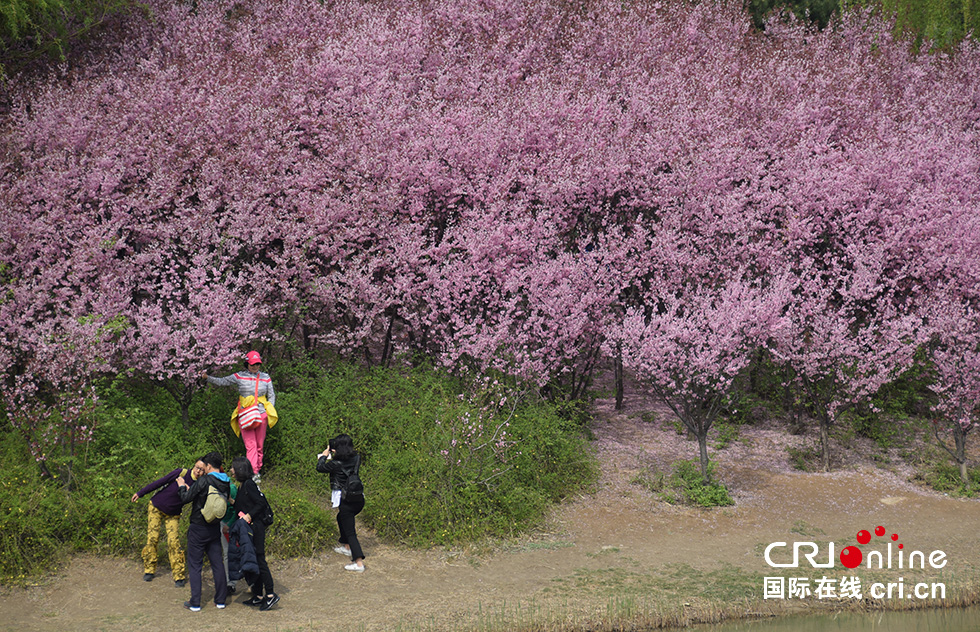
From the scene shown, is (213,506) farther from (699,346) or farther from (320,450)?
(699,346)

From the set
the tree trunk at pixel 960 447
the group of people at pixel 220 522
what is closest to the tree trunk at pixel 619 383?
the tree trunk at pixel 960 447

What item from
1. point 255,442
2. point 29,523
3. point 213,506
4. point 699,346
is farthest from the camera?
point 699,346

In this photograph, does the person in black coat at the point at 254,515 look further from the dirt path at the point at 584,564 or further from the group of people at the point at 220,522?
the dirt path at the point at 584,564

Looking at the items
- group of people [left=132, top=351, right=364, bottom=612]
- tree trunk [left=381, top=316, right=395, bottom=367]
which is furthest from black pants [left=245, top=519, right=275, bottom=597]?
tree trunk [left=381, top=316, right=395, bottom=367]

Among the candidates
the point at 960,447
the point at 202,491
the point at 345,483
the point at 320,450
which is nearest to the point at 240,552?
the point at 202,491

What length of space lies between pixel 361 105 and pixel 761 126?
9502 mm

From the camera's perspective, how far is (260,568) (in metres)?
8.42

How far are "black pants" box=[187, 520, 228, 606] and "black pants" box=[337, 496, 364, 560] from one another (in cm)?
156

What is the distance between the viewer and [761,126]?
19.4m

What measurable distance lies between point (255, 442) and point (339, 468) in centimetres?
261

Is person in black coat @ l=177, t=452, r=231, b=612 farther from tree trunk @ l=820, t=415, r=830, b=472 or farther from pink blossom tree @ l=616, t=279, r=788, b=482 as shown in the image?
tree trunk @ l=820, t=415, r=830, b=472

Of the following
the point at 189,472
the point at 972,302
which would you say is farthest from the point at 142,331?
the point at 972,302

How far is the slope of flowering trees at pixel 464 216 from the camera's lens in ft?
42.5

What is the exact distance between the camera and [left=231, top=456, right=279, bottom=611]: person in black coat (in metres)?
8.34
